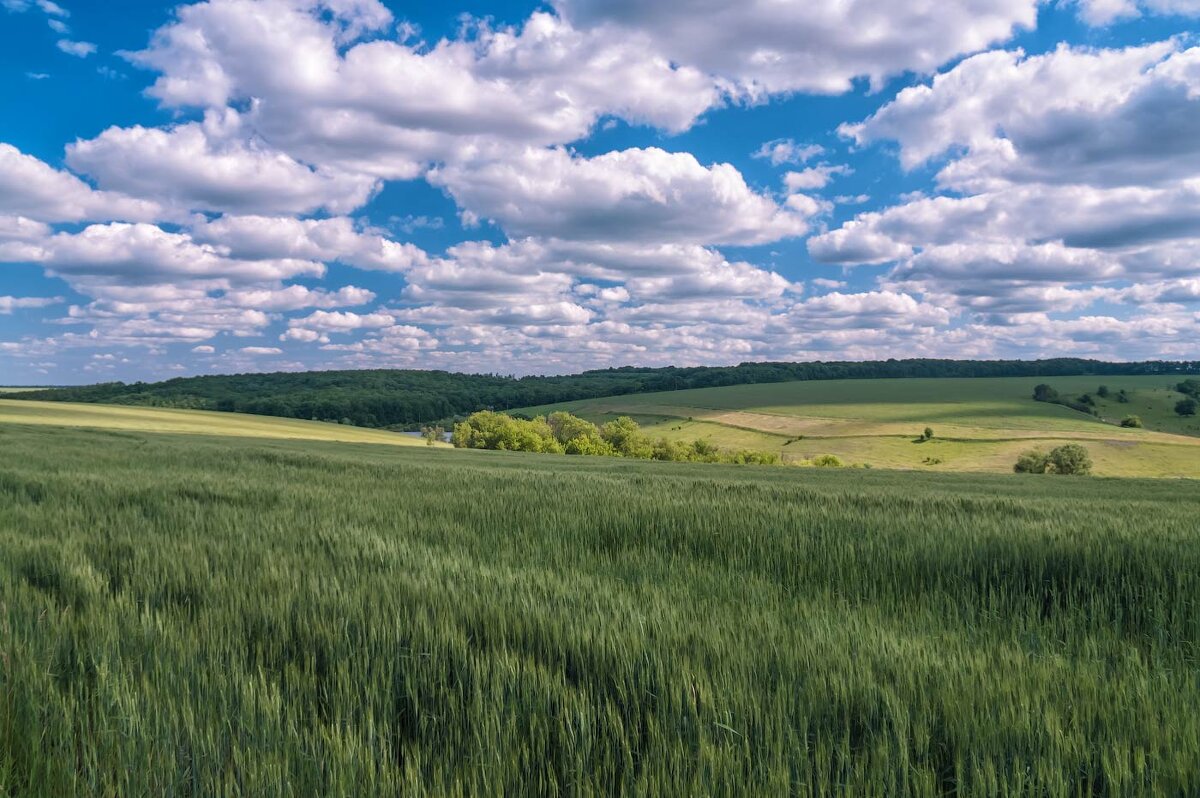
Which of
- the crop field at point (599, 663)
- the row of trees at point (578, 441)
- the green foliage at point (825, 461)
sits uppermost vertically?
the crop field at point (599, 663)

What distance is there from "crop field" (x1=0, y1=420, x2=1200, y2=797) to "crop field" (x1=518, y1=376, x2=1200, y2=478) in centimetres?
8242

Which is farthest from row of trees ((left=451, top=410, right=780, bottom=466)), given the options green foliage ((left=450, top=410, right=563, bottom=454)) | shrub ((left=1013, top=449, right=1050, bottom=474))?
shrub ((left=1013, top=449, right=1050, bottom=474))

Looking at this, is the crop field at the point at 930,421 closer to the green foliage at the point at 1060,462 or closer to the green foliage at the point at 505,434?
the green foliage at the point at 1060,462

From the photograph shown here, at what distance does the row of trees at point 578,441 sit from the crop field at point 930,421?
38.3 ft

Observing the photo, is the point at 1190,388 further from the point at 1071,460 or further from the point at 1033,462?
the point at 1033,462

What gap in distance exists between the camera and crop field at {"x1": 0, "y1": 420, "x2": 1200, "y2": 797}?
1799 mm

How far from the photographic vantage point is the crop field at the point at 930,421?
8825 cm

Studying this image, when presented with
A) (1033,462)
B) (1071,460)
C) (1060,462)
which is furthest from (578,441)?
(1071,460)

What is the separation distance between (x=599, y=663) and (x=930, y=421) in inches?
4781

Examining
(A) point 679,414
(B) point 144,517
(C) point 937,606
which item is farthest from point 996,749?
(A) point 679,414

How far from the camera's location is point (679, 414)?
130 metres

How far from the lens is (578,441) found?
90.0 metres

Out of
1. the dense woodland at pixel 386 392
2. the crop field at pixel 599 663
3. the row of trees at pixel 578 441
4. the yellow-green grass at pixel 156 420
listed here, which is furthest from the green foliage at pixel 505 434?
the crop field at pixel 599 663

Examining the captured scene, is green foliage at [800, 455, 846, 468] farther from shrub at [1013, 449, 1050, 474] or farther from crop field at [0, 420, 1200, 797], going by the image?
crop field at [0, 420, 1200, 797]
